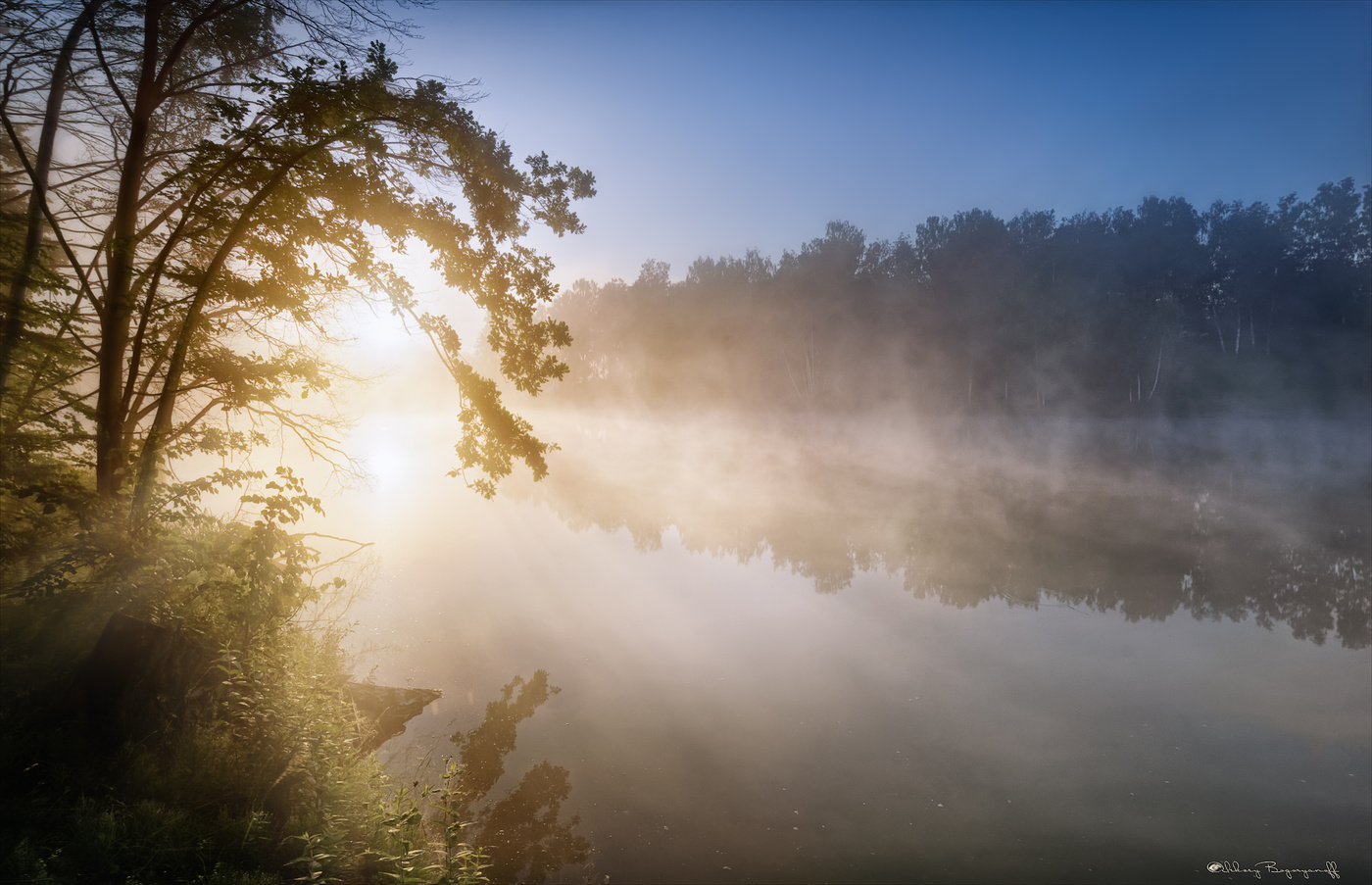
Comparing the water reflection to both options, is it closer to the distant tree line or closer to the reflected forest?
the reflected forest

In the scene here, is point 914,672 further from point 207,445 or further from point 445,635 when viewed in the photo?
point 207,445

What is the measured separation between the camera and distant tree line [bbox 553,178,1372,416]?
38750mm

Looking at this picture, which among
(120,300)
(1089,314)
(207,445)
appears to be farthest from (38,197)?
(1089,314)

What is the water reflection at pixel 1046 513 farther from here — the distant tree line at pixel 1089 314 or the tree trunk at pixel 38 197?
the tree trunk at pixel 38 197

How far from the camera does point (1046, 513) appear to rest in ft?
63.6

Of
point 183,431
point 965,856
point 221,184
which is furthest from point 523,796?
point 221,184

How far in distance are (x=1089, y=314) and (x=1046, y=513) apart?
28.8 meters

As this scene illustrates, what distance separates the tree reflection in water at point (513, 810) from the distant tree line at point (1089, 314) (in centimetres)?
4442

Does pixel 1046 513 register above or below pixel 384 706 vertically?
above

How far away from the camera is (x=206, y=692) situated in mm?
5223

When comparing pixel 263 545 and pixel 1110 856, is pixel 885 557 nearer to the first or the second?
pixel 1110 856

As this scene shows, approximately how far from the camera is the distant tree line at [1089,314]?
→ 38.8m

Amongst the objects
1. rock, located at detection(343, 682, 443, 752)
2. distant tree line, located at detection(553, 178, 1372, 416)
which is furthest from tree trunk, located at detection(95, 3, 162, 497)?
distant tree line, located at detection(553, 178, 1372, 416)

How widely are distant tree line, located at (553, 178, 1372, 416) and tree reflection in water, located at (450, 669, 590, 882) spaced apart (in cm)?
4442
